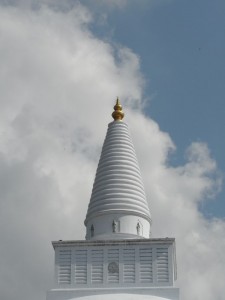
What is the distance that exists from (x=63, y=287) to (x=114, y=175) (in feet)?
22.5

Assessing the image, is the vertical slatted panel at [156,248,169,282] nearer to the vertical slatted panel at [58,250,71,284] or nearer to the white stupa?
the white stupa

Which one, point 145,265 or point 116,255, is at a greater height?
point 116,255

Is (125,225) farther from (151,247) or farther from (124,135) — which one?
(124,135)

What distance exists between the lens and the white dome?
121 feet

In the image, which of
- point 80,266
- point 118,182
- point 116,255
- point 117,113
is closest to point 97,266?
point 80,266

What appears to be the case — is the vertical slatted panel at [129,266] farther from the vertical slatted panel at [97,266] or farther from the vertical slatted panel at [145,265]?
the vertical slatted panel at [97,266]

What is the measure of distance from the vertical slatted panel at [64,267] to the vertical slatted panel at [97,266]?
1.22m

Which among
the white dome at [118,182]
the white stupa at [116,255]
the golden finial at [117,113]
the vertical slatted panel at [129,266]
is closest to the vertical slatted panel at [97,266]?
the white stupa at [116,255]

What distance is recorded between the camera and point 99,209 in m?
36.9

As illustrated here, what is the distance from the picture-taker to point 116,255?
116ft

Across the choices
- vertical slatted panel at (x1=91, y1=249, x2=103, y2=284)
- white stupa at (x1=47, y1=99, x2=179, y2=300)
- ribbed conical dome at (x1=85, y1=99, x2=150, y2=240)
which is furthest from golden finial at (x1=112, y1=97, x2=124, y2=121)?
vertical slatted panel at (x1=91, y1=249, x2=103, y2=284)

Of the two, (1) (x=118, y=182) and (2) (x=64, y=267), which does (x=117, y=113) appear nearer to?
(1) (x=118, y=182)

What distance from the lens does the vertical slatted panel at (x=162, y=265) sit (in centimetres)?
3481

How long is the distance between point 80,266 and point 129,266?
2500mm
